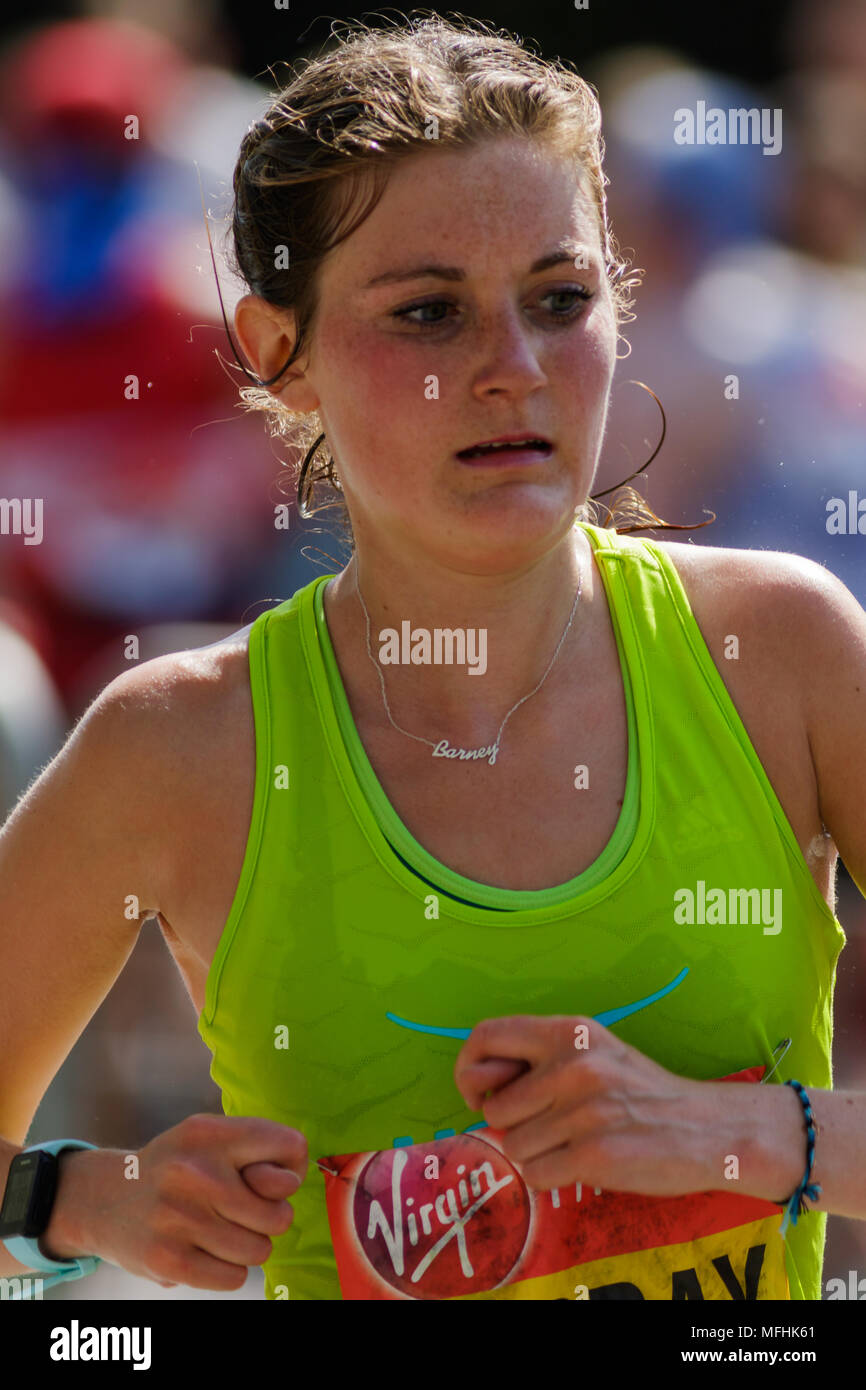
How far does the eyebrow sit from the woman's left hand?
52cm

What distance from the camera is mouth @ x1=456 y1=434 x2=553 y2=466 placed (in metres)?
1.00

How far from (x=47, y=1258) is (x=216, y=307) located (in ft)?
5.62

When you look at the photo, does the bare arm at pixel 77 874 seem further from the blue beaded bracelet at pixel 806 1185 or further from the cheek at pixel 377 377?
the blue beaded bracelet at pixel 806 1185

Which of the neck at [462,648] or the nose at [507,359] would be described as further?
the neck at [462,648]

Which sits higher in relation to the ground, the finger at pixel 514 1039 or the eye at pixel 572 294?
the eye at pixel 572 294

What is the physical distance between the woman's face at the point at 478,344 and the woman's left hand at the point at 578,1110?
35 centimetres

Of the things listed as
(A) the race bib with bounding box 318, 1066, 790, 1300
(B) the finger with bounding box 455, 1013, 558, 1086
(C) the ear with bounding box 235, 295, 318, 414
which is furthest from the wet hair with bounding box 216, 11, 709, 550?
(A) the race bib with bounding box 318, 1066, 790, 1300

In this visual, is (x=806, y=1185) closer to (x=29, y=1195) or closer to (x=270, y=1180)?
(x=270, y=1180)

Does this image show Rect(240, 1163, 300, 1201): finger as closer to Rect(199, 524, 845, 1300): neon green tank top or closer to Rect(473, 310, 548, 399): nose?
Rect(199, 524, 845, 1300): neon green tank top

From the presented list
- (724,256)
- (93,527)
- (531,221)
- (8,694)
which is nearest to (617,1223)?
(531,221)

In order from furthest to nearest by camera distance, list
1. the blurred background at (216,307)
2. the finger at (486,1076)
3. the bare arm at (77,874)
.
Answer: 1. the blurred background at (216,307)
2. the bare arm at (77,874)
3. the finger at (486,1076)

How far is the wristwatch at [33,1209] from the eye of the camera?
40.3 inches

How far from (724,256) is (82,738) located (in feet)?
5.66

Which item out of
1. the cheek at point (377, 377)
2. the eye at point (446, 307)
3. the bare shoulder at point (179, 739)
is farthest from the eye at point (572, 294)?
the bare shoulder at point (179, 739)
